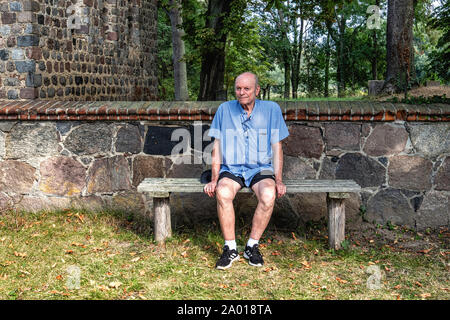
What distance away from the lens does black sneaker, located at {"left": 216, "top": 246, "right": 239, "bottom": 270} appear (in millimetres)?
A: 4309

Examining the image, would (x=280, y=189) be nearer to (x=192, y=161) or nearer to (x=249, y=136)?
(x=249, y=136)

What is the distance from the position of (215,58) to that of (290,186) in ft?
20.3

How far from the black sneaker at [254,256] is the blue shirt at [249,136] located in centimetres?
62

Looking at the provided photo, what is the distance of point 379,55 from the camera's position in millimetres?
34375

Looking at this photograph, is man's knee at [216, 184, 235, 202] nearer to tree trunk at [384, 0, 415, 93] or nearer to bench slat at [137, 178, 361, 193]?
bench slat at [137, 178, 361, 193]

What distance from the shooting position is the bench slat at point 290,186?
462 centimetres

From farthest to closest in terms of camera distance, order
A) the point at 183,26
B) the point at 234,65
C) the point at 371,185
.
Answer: the point at 234,65, the point at 183,26, the point at 371,185

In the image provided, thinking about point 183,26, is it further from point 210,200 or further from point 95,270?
point 95,270

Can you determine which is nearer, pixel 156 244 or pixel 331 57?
pixel 156 244

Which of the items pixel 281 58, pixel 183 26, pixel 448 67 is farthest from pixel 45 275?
A: pixel 281 58

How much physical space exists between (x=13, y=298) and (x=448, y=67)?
751 centimetres

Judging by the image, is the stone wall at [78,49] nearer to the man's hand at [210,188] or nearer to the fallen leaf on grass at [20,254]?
the fallen leaf on grass at [20,254]

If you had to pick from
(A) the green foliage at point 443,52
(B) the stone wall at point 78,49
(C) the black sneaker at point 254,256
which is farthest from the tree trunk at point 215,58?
(C) the black sneaker at point 254,256

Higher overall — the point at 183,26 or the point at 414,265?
the point at 183,26
